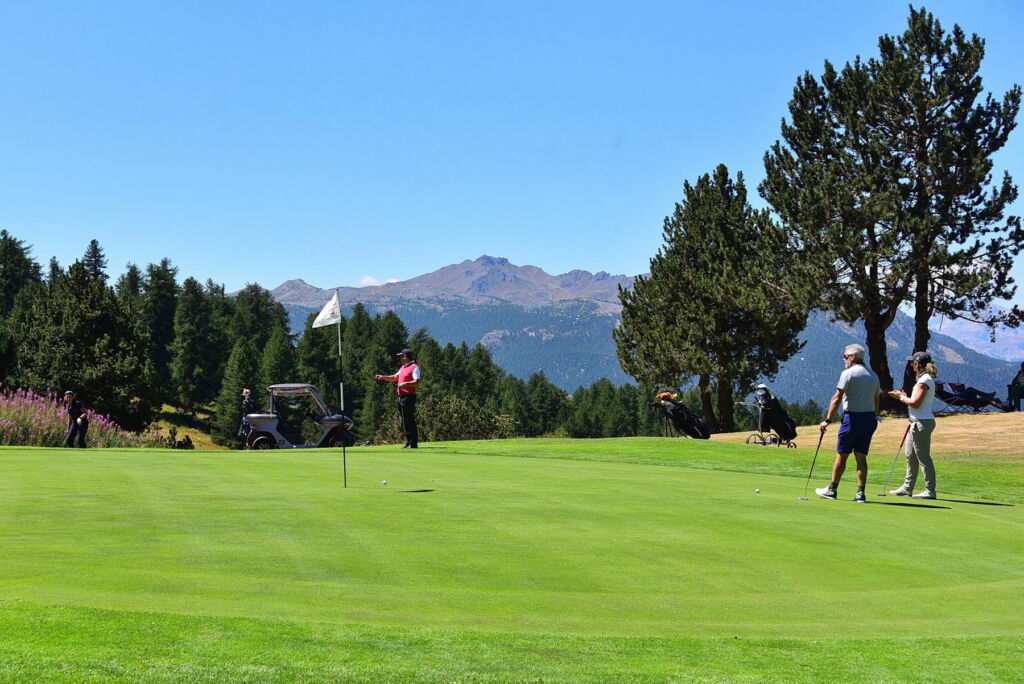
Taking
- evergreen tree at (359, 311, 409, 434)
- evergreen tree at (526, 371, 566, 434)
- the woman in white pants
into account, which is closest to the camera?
the woman in white pants

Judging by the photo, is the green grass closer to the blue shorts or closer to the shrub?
the blue shorts

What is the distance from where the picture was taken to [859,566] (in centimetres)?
750

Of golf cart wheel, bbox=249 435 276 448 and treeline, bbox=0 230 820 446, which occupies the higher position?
treeline, bbox=0 230 820 446

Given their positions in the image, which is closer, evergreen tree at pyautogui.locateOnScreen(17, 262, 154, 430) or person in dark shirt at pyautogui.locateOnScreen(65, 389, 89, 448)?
person in dark shirt at pyautogui.locateOnScreen(65, 389, 89, 448)

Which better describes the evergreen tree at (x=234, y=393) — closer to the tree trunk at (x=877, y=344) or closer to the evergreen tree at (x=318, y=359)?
the evergreen tree at (x=318, y=359)

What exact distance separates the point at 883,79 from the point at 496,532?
36.8 meters

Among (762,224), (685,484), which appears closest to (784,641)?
(685,484)

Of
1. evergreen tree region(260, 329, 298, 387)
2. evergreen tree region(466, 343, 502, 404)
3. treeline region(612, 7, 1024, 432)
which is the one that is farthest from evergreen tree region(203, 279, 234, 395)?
treeline region(612, 7, 1024, 432)

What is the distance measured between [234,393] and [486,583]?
117247 millimetres

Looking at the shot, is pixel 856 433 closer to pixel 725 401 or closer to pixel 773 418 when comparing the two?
pixel 773 418

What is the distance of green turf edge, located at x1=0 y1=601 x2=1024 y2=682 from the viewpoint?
4082mm

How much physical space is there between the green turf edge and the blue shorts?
7.89 meters

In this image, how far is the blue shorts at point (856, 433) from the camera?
12.9 metres

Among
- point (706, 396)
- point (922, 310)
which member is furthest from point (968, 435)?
point (706, 396)
